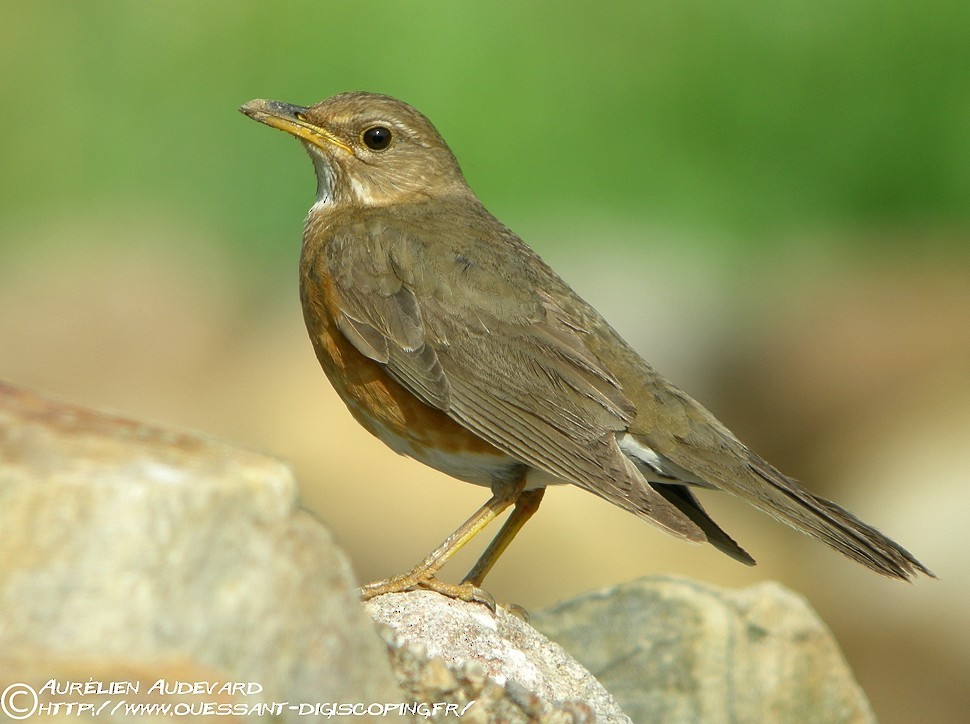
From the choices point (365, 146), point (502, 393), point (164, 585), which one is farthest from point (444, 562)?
point (164, 585)

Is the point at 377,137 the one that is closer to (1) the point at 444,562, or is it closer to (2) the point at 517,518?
(2) the point at 517,518

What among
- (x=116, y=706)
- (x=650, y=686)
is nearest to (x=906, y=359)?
(x=650, y=686)

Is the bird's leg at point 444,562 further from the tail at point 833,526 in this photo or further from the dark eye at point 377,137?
the dark eye at point 377,137

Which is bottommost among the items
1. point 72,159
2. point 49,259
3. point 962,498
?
point 49,259

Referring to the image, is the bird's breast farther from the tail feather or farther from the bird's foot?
the tail feather

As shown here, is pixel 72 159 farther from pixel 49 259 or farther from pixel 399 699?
pixel 399 699

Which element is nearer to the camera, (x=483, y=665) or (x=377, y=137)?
(x=483, y=665)

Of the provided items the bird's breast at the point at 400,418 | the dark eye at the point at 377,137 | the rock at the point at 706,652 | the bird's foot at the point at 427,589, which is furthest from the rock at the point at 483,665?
the dark eye at the point at 377,137
